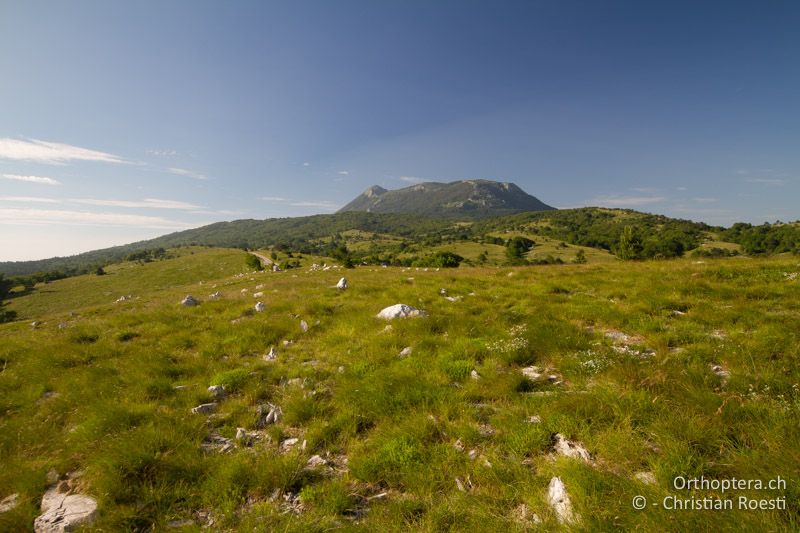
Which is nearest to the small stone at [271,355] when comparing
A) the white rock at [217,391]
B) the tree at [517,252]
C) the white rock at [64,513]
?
the white rock at [217,391]

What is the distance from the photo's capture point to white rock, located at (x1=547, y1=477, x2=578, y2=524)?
10.5 feet

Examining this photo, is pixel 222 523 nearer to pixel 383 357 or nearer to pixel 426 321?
pixel 383 357

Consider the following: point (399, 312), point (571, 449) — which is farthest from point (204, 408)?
point (571, 449)

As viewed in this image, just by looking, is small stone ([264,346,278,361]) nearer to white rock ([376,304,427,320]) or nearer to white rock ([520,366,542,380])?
white rock ([376,304,427,320])

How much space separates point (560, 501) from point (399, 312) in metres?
7.26

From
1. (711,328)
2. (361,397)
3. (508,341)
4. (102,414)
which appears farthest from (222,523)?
(711,328)

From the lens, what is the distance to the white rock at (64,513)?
3689mm

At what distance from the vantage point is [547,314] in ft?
31.2

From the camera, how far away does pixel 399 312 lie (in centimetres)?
1040

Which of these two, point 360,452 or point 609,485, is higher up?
point 609,485

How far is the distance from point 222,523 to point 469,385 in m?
4.25

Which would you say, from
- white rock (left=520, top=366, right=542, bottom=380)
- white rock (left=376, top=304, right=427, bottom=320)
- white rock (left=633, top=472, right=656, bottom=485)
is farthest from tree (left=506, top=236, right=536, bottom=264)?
white rock (left=633, top=472, right=656, bottom=485)

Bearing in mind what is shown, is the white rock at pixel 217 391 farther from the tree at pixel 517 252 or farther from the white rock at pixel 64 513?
the tree at pixel 517 252

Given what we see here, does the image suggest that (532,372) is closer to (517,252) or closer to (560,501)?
(560,501)
